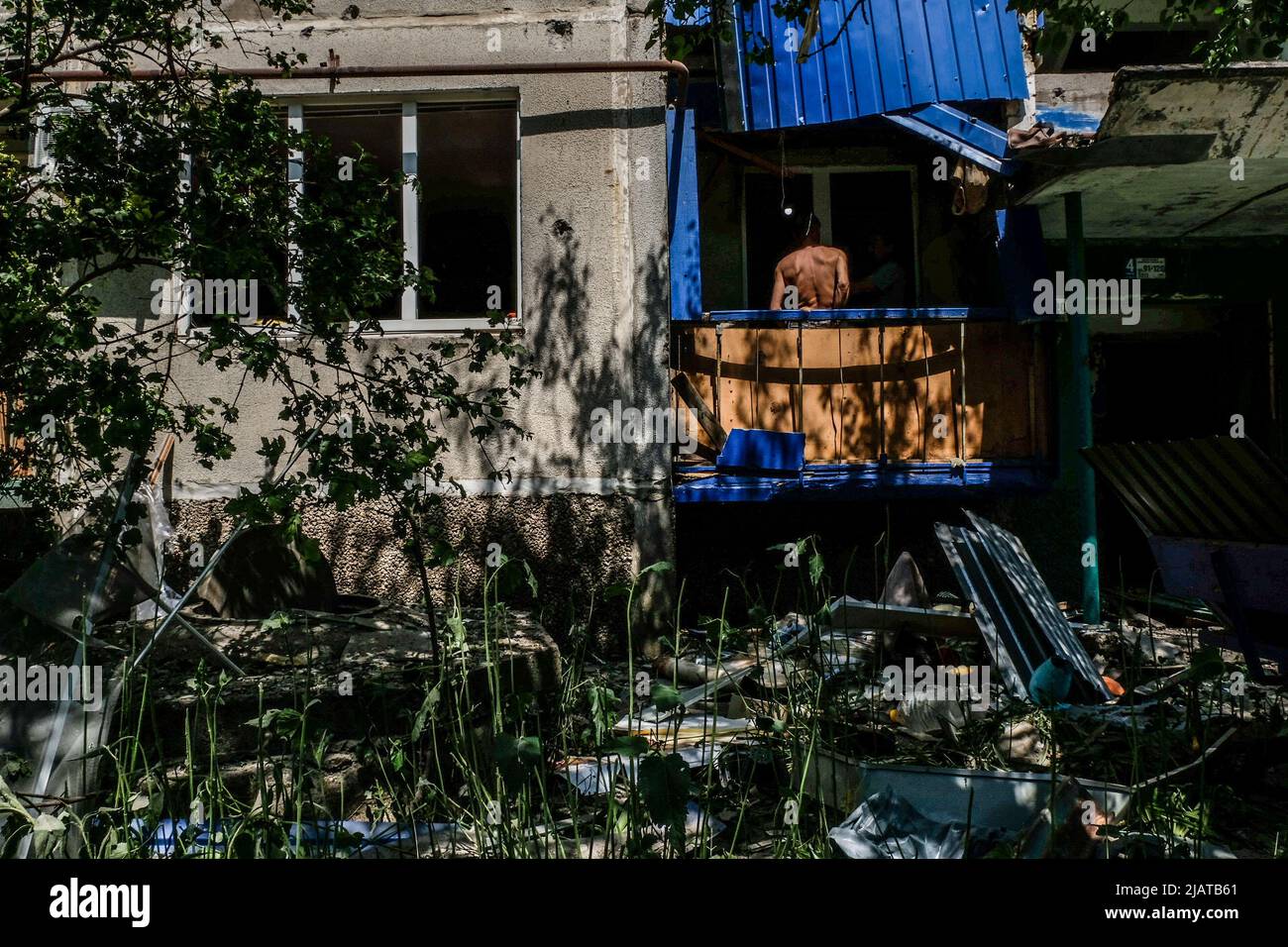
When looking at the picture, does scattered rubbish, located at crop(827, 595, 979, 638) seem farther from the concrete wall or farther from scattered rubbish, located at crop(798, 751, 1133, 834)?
scattered rubbish, located at crop(798, 751, 1133, 834)

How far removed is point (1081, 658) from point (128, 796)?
5.11m

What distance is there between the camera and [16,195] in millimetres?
3848

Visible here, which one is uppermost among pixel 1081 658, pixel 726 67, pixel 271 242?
pixel 726 67

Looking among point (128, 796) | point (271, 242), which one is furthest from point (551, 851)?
point (271, 242)

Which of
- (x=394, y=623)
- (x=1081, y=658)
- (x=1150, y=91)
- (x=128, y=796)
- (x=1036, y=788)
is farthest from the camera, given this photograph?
(x=1150, y=91)

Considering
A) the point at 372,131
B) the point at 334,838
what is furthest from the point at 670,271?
the point at 334,838

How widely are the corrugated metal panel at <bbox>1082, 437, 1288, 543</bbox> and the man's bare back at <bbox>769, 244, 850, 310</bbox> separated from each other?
3056 millimetres

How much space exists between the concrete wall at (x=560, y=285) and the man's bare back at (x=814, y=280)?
48.5 inches

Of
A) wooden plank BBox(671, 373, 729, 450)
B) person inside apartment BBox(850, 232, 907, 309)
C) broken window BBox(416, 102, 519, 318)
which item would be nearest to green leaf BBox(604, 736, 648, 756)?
wooden plank BBox(671, 373, 729, 450)

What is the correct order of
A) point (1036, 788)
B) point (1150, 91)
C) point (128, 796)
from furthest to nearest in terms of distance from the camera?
point (1150, 91) → point (1036, 788) → point (128, 796)

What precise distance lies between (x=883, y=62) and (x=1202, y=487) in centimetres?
411

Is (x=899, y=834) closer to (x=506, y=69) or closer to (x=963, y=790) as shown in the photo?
(x=963, y=790)

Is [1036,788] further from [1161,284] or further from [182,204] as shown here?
[1161,284]

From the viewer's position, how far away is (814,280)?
8.38 meters
